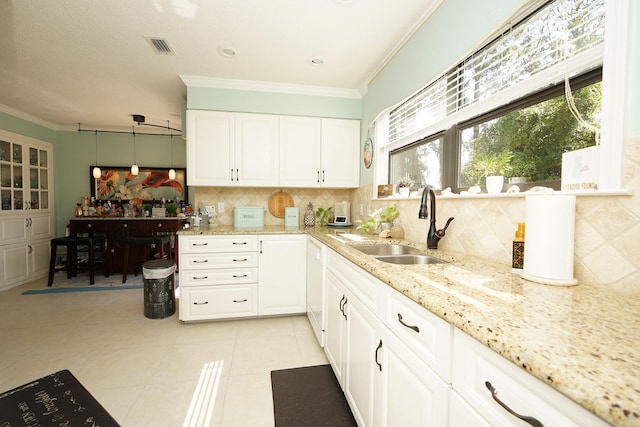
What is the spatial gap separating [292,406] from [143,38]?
2922 millimetres

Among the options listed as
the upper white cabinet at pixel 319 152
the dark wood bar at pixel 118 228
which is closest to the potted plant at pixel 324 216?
the upper white cabinet at pixel 319 152

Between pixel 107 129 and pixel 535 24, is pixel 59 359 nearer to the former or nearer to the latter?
pixel 535 24

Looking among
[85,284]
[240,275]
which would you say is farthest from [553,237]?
[85,284]

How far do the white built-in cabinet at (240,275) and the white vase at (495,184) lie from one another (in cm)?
183

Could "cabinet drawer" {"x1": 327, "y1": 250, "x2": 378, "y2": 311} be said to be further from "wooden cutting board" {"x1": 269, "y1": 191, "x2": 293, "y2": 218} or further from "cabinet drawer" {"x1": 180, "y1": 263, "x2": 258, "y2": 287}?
"wooden cutting board" {"x1": 269, "y1": 191, "x2": 293, "y2": 218}

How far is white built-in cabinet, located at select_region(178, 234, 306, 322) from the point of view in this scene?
2680 millimetres

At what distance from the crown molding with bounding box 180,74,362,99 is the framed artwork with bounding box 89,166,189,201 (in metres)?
3.02

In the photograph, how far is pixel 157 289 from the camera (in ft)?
9.49

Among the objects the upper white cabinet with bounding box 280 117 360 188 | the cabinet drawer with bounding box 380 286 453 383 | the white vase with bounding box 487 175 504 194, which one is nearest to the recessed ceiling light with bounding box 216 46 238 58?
the upper white cabinet with bounding box 280 117 360 188

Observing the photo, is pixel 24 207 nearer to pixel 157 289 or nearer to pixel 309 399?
pixel 157 289

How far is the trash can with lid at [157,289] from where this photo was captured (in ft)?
9.36

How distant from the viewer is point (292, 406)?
1.66m

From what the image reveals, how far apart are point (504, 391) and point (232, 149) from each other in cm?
300

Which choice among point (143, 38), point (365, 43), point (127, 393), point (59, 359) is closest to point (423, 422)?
point (127, 393)
